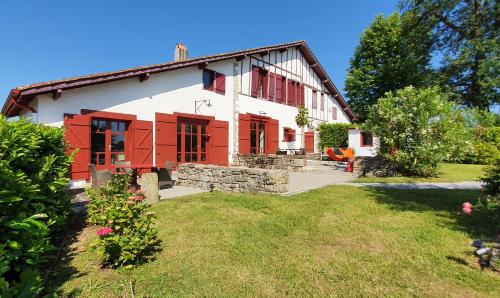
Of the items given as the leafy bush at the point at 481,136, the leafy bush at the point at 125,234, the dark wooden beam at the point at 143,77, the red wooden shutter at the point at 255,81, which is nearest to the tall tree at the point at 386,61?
the leafy bush at the point at 481,136

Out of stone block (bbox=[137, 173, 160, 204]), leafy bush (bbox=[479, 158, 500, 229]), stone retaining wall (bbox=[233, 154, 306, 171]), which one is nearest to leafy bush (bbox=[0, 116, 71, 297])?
stone block (bbox=[137, 173, 160, 204])

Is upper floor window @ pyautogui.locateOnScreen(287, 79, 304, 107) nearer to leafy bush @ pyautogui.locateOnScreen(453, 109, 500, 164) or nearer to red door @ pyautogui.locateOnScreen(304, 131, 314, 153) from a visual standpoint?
red door @ pyautogui.locateOnScreen(304, 131, 314, 153)

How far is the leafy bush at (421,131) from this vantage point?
1012 centimetres

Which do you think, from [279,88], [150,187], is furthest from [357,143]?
[150,187]

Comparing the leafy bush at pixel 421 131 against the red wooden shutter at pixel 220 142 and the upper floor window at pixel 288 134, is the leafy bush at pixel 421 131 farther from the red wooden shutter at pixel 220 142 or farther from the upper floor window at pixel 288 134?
the upper floor window at pixel 288 134

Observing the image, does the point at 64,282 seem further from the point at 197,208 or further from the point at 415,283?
the point at 415,283

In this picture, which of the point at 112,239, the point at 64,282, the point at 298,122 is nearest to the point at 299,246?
the point at 112,239

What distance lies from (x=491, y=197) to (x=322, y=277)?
131 inches

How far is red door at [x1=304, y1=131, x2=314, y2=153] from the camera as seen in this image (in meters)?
19.7

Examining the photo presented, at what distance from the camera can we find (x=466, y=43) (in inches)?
788

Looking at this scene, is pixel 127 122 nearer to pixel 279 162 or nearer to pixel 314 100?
pixel 279 162

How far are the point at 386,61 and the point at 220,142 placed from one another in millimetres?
20089

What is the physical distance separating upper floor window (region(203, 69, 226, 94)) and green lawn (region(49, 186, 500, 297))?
8404 mm

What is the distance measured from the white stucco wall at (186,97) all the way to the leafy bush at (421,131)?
23.4ft
